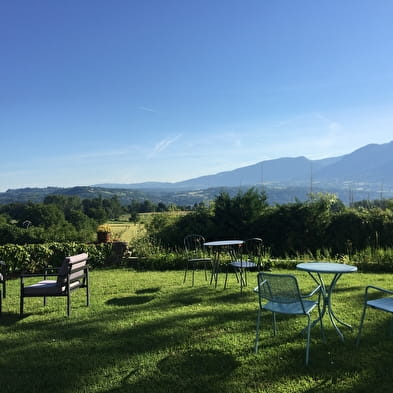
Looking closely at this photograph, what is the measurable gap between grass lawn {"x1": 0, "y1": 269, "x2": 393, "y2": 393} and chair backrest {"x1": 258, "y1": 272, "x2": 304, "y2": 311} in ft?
1.88

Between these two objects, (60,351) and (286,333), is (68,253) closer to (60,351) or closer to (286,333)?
(60,351)

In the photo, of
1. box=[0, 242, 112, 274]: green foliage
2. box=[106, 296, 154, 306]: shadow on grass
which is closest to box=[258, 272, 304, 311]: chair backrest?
box=[106, 296, 154, 306]: shadow on grass

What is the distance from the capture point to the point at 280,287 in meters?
3.12

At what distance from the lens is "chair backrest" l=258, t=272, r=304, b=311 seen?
3.02 metres

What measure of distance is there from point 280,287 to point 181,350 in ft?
3.96

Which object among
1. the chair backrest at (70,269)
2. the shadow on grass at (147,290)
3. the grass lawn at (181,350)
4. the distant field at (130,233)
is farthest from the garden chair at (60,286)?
the distant field at (130,233)

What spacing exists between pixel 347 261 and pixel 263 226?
331 centimetres

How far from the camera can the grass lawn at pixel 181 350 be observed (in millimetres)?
2832

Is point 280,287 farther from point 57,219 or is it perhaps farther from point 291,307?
point 57,219

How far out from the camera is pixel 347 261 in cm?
822

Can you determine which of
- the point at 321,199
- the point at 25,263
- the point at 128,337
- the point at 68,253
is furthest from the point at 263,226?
the point at 128,337

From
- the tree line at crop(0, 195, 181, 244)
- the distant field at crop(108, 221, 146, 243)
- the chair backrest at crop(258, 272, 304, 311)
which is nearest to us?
the chair backrest at crop(258, 272, 304, 311)

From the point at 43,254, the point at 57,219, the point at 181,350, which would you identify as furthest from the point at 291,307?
the point at 57,219

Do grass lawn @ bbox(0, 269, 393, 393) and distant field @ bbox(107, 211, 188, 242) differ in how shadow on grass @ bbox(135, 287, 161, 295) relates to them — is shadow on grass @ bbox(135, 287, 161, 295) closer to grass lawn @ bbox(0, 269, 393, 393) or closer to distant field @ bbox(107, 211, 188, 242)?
grass lawn @ bbox(0, 269, 393, 393)
